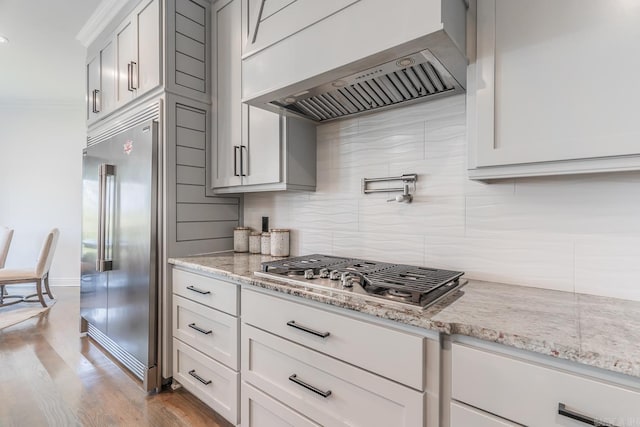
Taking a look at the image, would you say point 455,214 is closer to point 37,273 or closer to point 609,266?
point 609,266

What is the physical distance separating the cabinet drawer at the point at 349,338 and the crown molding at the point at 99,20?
8.37ft

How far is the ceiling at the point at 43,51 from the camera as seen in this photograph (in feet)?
8.46

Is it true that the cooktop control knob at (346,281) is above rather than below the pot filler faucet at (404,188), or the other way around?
below

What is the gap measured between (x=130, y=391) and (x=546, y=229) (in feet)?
8.11

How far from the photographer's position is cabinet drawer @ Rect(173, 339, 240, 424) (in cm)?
160

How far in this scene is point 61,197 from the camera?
15.9 feet

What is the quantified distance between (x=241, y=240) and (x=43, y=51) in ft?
9.97

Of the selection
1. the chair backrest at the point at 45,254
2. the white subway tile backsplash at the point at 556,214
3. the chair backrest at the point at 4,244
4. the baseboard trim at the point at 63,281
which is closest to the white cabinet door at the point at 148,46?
the white subway tile backsplash at the point at 556,214

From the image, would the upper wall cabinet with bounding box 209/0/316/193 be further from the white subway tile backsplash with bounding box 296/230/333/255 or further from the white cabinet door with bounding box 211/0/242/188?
the white subway tile backsplash with bounding box 296/230/333/255

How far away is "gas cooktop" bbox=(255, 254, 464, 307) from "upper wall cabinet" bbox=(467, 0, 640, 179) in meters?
0.44

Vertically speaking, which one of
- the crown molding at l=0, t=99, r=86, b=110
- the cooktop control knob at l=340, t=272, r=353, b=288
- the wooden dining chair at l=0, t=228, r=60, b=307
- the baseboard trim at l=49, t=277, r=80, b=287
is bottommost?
the baseboard trim at l=49, t=277, r=80, b=287

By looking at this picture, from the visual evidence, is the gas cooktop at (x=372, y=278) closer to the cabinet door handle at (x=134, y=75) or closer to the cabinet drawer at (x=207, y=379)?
the cabinet drawer at (x=207, y=379)

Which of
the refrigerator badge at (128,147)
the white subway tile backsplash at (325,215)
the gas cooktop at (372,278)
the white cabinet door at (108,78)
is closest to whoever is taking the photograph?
the gas cooktop at (372,278)

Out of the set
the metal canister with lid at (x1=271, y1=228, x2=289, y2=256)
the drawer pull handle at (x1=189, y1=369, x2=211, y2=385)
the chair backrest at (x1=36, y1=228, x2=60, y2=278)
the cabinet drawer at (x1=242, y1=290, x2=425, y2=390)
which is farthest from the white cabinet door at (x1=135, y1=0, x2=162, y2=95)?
the chair backrest at (x1=36, y1=228, x2=60, y2=278)
